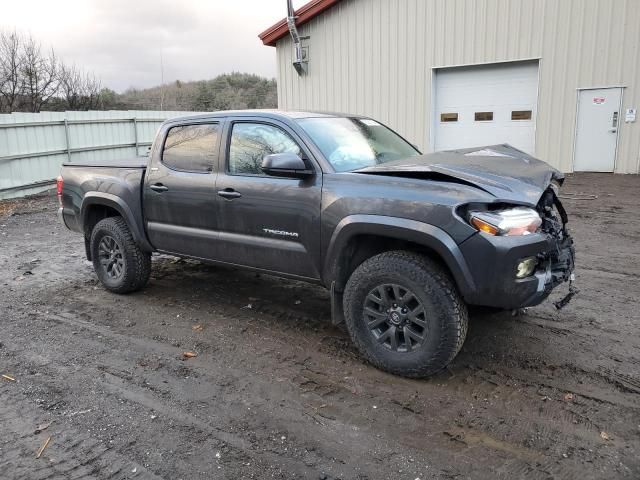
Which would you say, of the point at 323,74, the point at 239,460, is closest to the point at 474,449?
the point at 239,460

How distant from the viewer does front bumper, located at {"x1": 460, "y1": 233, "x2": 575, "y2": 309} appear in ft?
10.5

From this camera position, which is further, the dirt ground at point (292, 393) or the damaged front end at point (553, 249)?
the damaged front end at point (553, 249)

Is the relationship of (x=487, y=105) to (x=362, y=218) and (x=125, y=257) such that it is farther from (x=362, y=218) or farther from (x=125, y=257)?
(x=362, y=218)

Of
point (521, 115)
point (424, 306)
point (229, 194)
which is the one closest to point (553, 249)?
point (424, 306)

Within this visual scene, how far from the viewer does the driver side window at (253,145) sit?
4395 mm

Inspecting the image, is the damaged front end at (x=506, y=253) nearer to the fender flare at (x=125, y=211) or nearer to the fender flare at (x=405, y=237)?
the fender flare at (x=405, y=237)

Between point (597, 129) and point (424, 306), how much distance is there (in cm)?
1124

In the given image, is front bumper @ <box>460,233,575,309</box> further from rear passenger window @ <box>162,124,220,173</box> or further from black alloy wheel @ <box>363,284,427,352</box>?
rear passenger window @ <box>162,124,220,173</box>

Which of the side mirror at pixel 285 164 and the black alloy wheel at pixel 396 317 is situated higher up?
the side mirror at pixel 285 164

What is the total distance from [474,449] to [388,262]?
128 cm

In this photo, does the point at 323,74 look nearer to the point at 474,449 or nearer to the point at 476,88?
the point at 476,88

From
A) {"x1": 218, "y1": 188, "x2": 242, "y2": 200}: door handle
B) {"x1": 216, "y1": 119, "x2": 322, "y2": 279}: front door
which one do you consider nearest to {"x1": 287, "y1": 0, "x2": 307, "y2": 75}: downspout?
{"x1": 216, "y1": 119, "x2": 322, "y2": 279}: front door

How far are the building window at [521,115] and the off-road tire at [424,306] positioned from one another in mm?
11316

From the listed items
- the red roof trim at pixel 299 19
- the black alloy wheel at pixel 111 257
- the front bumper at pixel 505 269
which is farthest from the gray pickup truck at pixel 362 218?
the red roof trim at pixel 299 19
